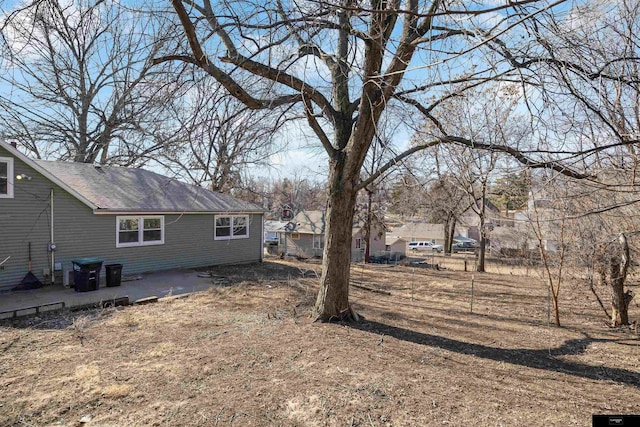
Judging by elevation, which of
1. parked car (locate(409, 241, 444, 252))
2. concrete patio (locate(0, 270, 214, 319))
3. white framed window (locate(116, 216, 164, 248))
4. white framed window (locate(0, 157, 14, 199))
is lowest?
parked car (locate(409, 241, 444, 252))

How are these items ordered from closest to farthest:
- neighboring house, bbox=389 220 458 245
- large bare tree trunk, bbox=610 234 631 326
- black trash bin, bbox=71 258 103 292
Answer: large bare tree trunk, bbox=610 234 631 326, black trash bin, bbox=71 258 103 292, neighboring house, bbox=389 220 458 245

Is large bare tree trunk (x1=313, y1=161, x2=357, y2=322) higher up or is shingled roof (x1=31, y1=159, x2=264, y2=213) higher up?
shingled roof (x1=31, y1=159, x2=264, y2=213)

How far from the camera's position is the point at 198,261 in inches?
543

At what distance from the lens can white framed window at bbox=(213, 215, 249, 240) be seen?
1459 cm

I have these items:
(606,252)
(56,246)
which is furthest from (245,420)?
(56,246)

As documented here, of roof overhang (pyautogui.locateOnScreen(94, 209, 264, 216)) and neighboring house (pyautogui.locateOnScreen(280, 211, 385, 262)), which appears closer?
roof overhang (pyautogui.locateOnScreen(94, 209, 264, 216))

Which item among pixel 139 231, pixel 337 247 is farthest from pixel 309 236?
pixel 337 247

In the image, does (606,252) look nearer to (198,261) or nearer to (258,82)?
(258,82)

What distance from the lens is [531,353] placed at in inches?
211

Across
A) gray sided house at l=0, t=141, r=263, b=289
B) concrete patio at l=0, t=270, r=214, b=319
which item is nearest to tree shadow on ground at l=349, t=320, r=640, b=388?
gray sided house at l=0, t=141, r=263, b=289

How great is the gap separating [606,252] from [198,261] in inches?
482

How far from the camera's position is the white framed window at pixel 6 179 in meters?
9.22

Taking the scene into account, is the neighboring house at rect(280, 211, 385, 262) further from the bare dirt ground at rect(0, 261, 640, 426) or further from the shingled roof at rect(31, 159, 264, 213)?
the bare dirt ground at rect(0, 261, 640, 426)

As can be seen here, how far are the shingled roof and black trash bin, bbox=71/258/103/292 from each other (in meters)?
1.84
